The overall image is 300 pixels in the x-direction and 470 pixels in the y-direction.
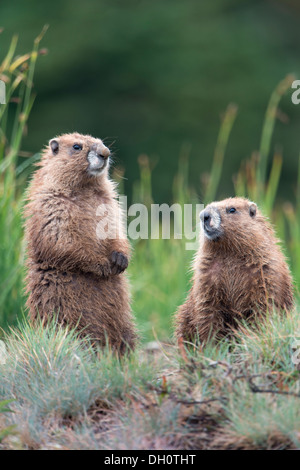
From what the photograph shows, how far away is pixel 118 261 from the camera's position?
4.59m

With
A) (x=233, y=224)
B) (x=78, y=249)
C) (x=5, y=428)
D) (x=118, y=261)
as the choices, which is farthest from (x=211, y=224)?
(x=5, y=428)

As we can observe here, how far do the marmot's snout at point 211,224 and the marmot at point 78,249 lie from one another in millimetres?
552

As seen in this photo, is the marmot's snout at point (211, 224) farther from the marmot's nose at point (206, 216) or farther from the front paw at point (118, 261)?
the front paw at point (118, 261)

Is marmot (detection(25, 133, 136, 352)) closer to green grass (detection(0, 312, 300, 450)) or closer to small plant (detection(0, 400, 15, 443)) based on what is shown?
green grass (detection(0, 312, 300, 450))

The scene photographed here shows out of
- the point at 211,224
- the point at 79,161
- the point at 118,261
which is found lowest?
the point at 118,261

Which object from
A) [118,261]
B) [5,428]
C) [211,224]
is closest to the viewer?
[5,428]

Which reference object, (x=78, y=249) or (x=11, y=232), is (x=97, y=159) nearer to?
(x=78, y=249)

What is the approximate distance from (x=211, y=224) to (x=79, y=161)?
37.7 inches

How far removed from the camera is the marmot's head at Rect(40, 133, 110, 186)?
4.66 m

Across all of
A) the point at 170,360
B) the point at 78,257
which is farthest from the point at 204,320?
the point at 78,257

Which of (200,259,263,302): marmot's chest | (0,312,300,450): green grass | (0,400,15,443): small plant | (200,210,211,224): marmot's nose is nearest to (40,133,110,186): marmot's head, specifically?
(200,210,211,224): marmot's nose

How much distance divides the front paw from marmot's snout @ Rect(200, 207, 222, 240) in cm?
55

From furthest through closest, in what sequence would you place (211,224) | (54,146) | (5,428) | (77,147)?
(54,146)
(77,147)
(211,224)
(5,428)

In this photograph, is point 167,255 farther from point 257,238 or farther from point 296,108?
point 296,108
